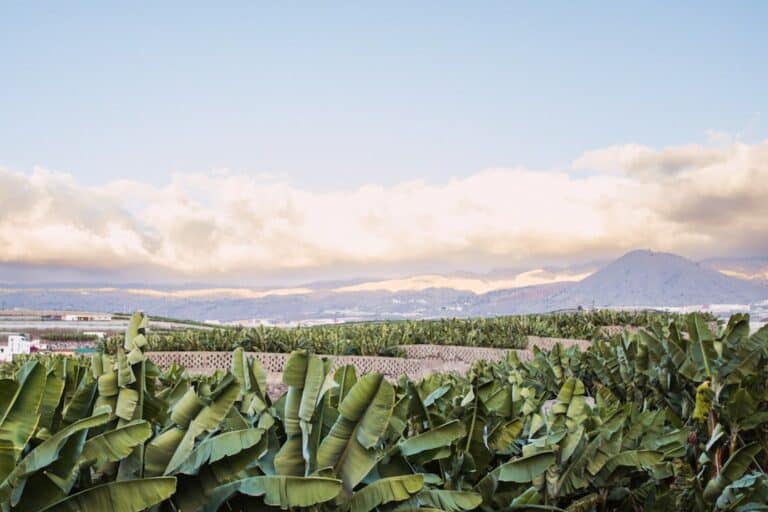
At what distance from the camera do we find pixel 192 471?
84.7 inches

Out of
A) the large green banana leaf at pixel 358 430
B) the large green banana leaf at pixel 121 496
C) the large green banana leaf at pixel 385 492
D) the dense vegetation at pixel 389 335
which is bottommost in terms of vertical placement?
the dense vegetation at pixel 389 335

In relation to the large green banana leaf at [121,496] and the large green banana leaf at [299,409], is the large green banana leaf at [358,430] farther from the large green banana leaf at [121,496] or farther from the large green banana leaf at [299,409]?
the large green banana leaf at [121,496]

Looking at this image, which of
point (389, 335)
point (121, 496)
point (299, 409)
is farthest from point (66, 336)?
point (121, 496)

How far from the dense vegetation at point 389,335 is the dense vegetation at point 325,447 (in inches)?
584

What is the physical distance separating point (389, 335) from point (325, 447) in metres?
20.5

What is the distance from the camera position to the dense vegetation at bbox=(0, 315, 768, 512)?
6.70 feet

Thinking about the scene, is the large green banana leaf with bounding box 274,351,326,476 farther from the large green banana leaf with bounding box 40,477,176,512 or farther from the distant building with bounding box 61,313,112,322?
the distant building with bounding box 61,313,112,322

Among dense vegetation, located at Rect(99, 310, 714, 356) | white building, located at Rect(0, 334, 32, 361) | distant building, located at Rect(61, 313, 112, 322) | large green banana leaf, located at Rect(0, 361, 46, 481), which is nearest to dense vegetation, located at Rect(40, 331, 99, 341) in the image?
distant building, located at Rect(61, 313, 112, 322)

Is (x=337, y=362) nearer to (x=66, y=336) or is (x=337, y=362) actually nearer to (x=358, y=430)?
(x=358, y=430)

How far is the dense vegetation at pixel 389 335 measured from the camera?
21.1 m

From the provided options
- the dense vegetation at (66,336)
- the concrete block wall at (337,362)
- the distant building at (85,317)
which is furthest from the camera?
the distant building at (85,317)

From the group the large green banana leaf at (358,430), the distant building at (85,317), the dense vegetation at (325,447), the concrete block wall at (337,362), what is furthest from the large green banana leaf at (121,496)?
the distant building at (85,317)

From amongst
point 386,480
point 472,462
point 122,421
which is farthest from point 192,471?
point 472,462

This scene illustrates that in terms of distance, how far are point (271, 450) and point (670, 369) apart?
357cm
